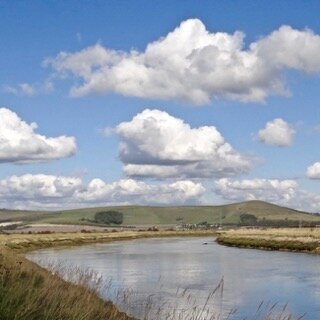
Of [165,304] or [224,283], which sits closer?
[165,304]

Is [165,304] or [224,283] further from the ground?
[165,304]

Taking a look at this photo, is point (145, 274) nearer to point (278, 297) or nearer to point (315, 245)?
point (278, 297)

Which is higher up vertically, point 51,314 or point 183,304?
point 51,314

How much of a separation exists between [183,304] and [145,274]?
18.9 m

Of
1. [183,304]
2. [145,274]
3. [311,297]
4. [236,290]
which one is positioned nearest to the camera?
[183,304]

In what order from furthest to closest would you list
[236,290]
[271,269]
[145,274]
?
[271,269]
[145,274]
[236,290]

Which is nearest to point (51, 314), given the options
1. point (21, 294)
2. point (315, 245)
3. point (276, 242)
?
point (21, 294)

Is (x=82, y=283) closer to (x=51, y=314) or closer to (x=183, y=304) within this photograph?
(x=183, y=304)

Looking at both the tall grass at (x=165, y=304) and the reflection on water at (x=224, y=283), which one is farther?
the reflection on water at (x=224, y=283)

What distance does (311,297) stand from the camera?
32.9 metres

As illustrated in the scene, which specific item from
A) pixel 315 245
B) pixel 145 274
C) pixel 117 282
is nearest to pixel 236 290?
pixel 117 282

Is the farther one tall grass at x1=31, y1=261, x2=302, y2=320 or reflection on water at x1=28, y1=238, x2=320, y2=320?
reflection on water at x1=28, y1=238, x2=320, y2=320

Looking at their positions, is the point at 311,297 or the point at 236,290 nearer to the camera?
the point at 311,297

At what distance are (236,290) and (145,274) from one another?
11.1 metres
